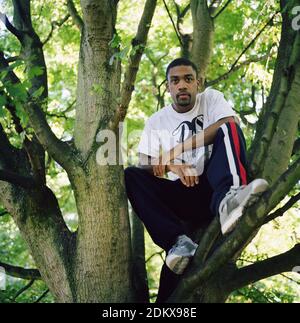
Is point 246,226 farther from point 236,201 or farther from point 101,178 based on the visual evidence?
point 101,178

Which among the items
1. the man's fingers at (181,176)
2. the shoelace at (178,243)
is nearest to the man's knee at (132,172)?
the man's fingers at (181,176)

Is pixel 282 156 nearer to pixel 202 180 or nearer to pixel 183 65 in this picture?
pixel 202 180

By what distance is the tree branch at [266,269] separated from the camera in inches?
148

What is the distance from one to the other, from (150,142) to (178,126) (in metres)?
0.28

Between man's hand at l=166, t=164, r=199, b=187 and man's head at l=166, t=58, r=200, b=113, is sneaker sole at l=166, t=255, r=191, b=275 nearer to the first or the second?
man's hand at l=166, t=164, r=199, b=187

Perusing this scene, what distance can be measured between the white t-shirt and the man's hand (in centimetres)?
14

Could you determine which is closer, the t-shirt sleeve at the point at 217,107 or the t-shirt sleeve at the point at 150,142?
the t-shirt sleeve at the point at 217,107

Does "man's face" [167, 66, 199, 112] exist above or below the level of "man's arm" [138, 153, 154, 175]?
above

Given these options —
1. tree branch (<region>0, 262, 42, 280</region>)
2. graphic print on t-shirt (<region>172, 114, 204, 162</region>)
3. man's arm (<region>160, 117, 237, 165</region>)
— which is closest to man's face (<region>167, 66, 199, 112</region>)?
graphic print on t-shirt (<region>172, 114, 204, 162</region>)

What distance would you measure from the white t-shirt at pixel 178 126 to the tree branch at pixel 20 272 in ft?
4.62

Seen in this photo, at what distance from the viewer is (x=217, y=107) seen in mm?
4320

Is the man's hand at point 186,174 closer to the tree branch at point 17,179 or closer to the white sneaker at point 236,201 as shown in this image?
the white sneaker at point 236,201

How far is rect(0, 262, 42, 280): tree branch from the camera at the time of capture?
4625 millimetres

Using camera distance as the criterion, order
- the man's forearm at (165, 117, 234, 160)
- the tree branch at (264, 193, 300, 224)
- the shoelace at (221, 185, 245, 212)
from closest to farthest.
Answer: the shoelace at (221, 185, 245, 212) < the tree branch at (264, 193, 300, 224) < the man's forearm at (165, 117, 234, 160)
